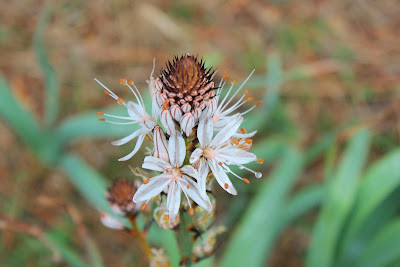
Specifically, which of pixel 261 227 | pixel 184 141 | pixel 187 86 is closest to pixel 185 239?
pixel 184 141

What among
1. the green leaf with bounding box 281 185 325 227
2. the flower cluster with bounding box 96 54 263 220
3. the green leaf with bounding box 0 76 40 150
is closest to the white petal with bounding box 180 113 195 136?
the flower cluster with bounding box 96 54 263 220

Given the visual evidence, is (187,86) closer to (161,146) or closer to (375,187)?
(161,146)

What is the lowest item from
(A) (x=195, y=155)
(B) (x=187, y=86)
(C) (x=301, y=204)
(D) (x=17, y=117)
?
(A) (x=195, y=155)

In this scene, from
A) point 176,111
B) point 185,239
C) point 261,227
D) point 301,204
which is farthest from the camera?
point 301,204

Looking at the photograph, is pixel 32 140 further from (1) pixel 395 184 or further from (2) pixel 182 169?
(1) pixel 395 184

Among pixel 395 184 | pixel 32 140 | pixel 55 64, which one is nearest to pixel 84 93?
pixel 55 64

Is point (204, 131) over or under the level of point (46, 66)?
under

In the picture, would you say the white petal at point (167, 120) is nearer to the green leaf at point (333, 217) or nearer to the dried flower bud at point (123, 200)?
the dried flower bud at point (123, 200)
